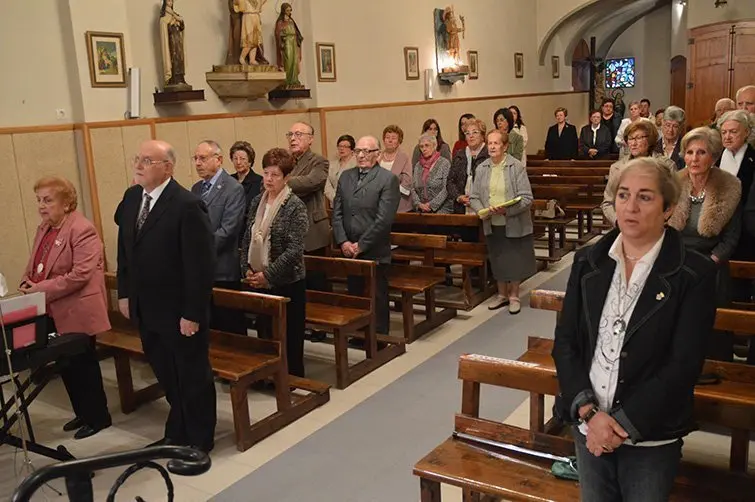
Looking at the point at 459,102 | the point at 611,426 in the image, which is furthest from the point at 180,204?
the point at 459,102

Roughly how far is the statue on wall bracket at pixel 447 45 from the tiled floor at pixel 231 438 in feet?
17.7

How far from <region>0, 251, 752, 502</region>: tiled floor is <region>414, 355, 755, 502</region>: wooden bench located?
56 cm

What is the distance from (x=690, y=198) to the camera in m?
3.51

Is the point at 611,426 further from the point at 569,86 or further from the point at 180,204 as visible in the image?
the point at 569,86

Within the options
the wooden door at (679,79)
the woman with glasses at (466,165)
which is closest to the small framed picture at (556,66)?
the wooden door at (679,79)

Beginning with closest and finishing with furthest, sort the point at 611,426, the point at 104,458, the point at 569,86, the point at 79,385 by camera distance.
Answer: the point at 104,458 < the point at 611,426 < the point at 79,385 < the point at 569,86

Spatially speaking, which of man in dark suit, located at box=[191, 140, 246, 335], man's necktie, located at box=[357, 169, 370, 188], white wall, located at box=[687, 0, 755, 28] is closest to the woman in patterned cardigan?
man in dark suit, located at box=[191, 140, 246, 335]

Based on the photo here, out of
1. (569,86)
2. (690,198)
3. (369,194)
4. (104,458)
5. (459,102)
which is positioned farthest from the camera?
(569,86)

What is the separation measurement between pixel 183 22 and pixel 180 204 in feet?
10.6

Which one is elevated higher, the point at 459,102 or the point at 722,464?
the point at 459,102

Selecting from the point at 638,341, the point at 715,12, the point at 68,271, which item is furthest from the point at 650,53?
the point at 638,341

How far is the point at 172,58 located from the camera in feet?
18.8

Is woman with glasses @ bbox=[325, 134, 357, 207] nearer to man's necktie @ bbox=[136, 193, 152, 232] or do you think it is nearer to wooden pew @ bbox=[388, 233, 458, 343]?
wooden pew @ bbox=[388, 233, 458, 343]

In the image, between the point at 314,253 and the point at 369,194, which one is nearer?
the point at 369,194
